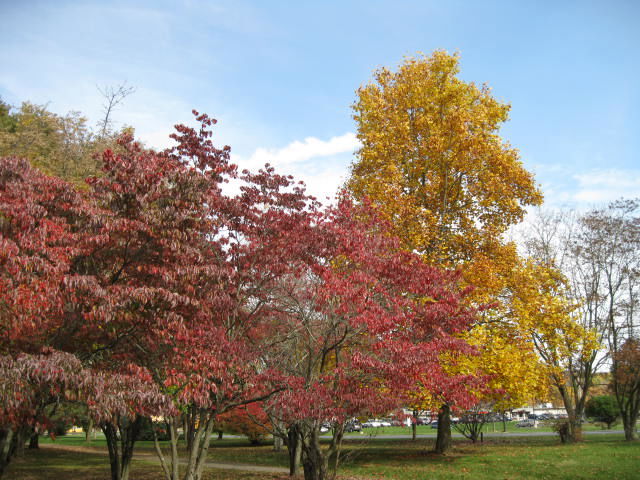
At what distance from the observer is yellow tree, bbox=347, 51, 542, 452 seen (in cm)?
1681

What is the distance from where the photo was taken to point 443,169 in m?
17.8

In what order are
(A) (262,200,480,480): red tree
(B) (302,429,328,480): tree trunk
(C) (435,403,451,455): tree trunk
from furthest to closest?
(C) (435,403,451,455): tree trunk < (B) (302,429,328,480): tree trunk < (A) (262,200,480,480): red tree

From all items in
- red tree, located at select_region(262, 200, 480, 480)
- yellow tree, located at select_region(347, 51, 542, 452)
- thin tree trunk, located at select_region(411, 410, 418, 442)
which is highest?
yellow tree, located at select_region(347, 51, 542, 452)

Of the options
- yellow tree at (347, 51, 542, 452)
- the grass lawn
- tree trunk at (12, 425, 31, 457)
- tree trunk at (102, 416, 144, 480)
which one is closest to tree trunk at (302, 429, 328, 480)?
the grass lawn

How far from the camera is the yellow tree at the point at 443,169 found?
55.2 feet

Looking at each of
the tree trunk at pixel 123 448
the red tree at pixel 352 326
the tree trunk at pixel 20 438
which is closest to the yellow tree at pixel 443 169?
the red tree at pixel 352 326

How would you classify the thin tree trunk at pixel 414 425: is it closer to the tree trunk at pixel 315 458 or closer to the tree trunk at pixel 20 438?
the tree trunk at pixel 315 458

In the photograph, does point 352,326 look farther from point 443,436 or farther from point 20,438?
point 20,438

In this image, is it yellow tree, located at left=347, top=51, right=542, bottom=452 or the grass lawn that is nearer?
the grass lawn

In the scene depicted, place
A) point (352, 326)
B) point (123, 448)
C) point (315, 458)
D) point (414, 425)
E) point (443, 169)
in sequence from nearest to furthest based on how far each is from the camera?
point (352, 326)
point (315, 458)
point (123, 448)
point (443, 169)
point (414, 425)

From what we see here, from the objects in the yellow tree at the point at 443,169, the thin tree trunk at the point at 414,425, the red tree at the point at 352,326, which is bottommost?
the thin tree trunk at the point at 414,425

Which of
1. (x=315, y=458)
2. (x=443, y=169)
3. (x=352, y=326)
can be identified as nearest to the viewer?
(x=352, y=326)

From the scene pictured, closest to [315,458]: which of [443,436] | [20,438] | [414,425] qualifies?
[443,436]

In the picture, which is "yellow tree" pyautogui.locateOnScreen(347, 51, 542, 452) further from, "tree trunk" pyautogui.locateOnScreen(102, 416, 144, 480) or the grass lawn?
"tree trunk" pyautogui.locateOnScreen(102, 416, 144, 480)
